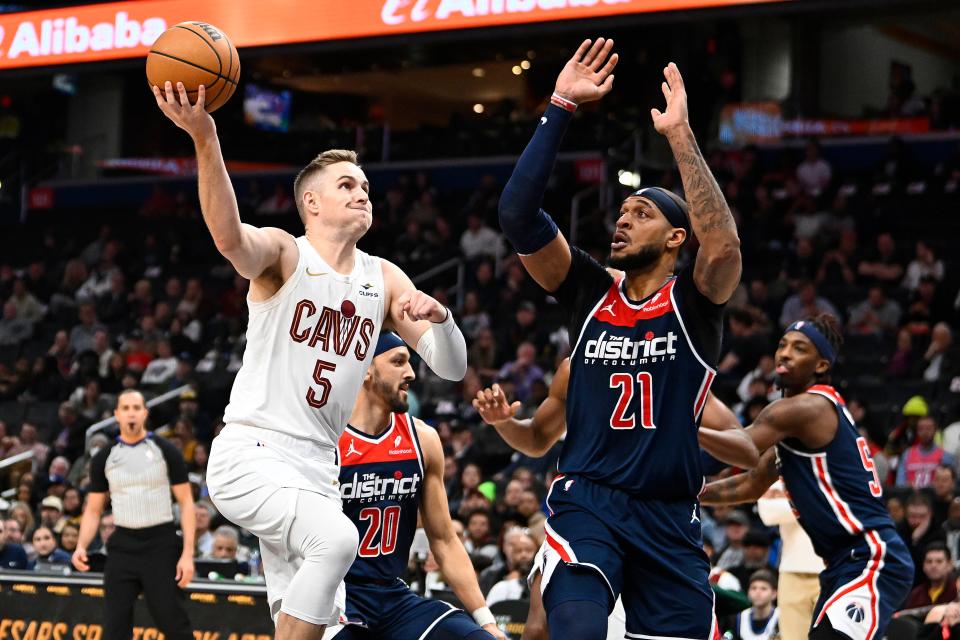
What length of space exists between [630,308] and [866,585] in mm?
2187

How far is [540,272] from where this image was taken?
228 inches

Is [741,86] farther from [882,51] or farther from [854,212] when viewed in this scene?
[854,212]

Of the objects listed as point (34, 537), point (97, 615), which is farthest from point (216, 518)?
point (97, 615)

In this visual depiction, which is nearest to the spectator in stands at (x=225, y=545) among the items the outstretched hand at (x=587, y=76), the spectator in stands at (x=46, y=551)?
the spectator in stands at (x=46, y=551)

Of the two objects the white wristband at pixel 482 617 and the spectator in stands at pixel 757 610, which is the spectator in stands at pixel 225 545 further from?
the white wristband at pixel 482 617

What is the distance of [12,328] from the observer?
24266mm

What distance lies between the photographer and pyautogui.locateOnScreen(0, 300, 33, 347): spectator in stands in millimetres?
24094

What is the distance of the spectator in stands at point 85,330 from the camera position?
74.9 ft

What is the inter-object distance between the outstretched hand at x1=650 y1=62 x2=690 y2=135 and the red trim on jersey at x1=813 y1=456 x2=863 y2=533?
90.7 inches

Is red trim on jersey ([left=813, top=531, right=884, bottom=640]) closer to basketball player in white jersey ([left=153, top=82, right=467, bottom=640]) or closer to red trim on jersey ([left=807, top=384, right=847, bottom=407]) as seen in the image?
red trim on jersey ([left=807, top=384, right=847, bottom=407])

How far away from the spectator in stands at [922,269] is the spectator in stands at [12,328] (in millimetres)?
14348

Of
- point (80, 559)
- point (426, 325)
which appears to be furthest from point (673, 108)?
point (80, 559)

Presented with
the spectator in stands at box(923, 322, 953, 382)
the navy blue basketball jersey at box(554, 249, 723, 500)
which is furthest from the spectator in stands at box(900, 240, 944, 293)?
the navy blue basketball jersey at box(554, 249, 723, 500)

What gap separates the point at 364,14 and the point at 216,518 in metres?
5.89
